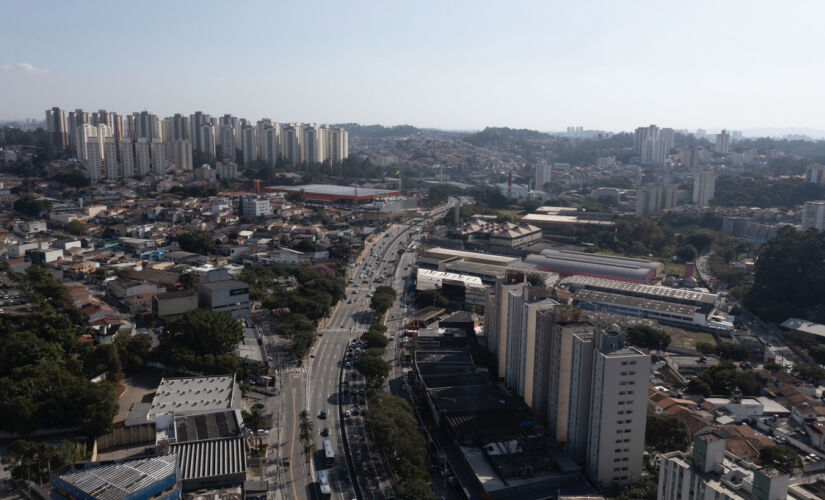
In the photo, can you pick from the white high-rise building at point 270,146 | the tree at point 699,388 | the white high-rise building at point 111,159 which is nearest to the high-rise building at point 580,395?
the tree at point 699,388

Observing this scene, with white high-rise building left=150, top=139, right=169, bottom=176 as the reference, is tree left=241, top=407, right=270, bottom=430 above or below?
below

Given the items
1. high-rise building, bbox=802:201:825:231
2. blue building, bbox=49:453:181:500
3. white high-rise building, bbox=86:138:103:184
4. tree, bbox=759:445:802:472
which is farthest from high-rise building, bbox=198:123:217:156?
tree, bbox=759:445:802:472

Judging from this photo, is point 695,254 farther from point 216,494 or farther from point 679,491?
point 216,494

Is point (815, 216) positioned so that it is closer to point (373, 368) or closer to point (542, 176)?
point (542, 176)

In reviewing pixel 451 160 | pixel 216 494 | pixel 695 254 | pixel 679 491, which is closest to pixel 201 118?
pixel 451 160

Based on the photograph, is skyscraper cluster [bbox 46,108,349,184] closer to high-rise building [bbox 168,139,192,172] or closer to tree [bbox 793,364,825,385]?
high-rise building [bbox 168,139,192,172]

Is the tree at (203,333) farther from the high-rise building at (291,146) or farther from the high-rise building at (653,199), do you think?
the high-rise building at (291,146)
